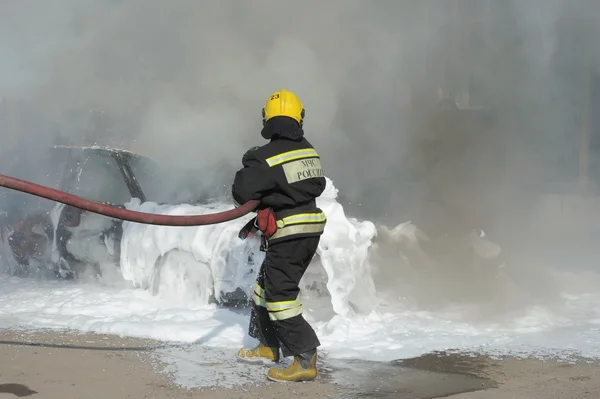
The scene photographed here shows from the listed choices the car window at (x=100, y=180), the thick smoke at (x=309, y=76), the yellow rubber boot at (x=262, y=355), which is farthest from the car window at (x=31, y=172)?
the yellow rubber boot at (x=262, y=355)

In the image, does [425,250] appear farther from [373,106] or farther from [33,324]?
[33,324]

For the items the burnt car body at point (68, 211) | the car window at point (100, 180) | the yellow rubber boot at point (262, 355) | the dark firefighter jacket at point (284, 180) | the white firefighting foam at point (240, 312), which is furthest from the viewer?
the car window at point (100, 180)

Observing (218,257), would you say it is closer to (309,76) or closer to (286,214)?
(286,214)

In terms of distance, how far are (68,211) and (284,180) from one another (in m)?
3.00

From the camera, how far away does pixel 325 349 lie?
171 inches

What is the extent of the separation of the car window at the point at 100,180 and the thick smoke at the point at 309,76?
0.74m

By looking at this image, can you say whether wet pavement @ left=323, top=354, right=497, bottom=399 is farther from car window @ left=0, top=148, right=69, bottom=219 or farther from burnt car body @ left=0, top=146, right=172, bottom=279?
car window @ left=0, top=148, right=69, bottom=219

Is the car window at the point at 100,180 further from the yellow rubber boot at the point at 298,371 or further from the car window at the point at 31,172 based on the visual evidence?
the yellow rubber boot at the point at 298,371

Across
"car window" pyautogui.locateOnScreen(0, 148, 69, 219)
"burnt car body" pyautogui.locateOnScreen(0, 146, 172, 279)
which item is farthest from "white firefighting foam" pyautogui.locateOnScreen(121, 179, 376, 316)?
"car window" pyautogui.locateOnScreen(0, 148, 69, 219)

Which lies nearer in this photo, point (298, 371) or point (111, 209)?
point (111, 209)

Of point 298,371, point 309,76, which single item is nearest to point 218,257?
point 298,371

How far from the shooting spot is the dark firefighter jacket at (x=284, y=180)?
3658mm

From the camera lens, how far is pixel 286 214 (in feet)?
12.3

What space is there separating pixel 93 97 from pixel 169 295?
3321 mm
